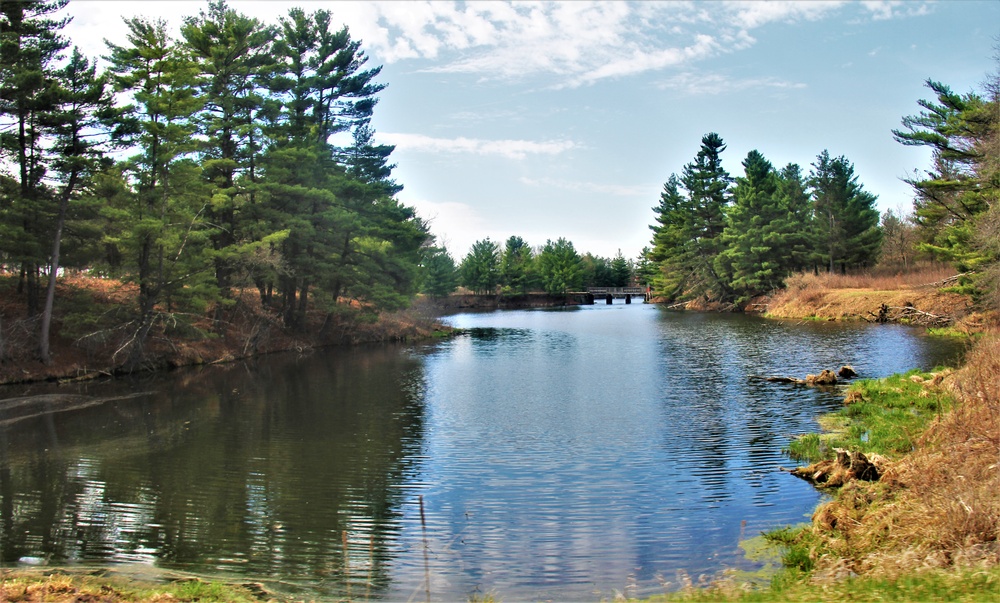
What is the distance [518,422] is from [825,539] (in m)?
10.2

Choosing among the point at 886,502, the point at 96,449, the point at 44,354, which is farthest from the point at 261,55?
the point at 886,502

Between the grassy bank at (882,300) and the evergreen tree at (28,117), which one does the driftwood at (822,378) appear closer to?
the grassy bank at (882,300)

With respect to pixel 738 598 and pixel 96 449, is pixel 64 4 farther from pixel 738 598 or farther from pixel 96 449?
pixel 738 598

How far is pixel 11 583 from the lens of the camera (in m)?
6.87

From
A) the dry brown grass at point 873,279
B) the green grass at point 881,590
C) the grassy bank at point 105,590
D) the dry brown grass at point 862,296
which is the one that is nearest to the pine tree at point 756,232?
the dry brown grass at point 862,296

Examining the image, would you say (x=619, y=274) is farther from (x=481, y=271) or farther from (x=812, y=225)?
(x=812, y=225)

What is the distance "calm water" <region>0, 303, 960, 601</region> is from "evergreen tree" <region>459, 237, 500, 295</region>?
249ft

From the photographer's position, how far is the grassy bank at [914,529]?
5.93 metres

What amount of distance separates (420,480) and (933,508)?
27.3 feet

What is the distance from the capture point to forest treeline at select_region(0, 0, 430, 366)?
23.9 metres

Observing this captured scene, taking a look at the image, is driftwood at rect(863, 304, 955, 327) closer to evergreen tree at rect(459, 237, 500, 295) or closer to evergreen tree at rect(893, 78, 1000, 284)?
evergreen tree at rect(893, 78, 1000, 284)

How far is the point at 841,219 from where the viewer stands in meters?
59.6

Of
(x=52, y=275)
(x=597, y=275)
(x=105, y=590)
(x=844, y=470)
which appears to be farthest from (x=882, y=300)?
(x=597, y=275)

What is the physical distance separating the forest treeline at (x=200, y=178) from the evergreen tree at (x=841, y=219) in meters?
40.2
